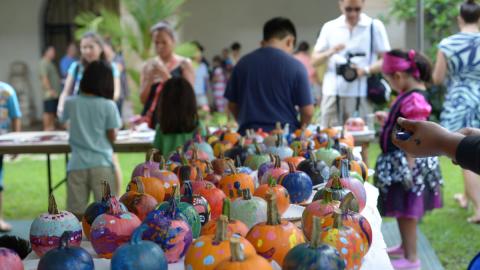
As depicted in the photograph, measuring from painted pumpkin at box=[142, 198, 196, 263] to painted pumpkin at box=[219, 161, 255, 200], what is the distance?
1.99 feet

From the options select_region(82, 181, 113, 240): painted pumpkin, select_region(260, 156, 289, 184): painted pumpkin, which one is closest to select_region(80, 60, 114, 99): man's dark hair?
select_region(260, 156, 289, 184): painted pumpkin

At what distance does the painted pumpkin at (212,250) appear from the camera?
183 centimetres

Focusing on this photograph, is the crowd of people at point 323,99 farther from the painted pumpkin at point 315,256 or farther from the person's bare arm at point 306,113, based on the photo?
the painted pumpkin at point 315,256

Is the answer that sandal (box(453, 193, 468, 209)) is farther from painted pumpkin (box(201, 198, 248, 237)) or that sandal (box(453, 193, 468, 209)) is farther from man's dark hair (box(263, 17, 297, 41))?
painted pumpkin (box(201, 198, 248, 237))

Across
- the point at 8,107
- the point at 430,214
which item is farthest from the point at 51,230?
the point at 430,214

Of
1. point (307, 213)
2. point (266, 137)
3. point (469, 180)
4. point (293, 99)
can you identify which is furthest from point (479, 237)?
point (307, 213)

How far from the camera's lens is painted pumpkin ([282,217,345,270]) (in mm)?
1723

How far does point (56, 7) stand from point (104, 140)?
13649mm

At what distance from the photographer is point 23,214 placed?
24.2 feet

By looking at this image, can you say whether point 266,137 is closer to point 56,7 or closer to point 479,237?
point 479,237

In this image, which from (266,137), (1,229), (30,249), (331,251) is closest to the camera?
(331,251)

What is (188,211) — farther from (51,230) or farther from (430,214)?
(430,214)

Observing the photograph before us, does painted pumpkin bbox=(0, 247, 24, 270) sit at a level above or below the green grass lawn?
above

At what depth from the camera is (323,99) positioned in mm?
6789
